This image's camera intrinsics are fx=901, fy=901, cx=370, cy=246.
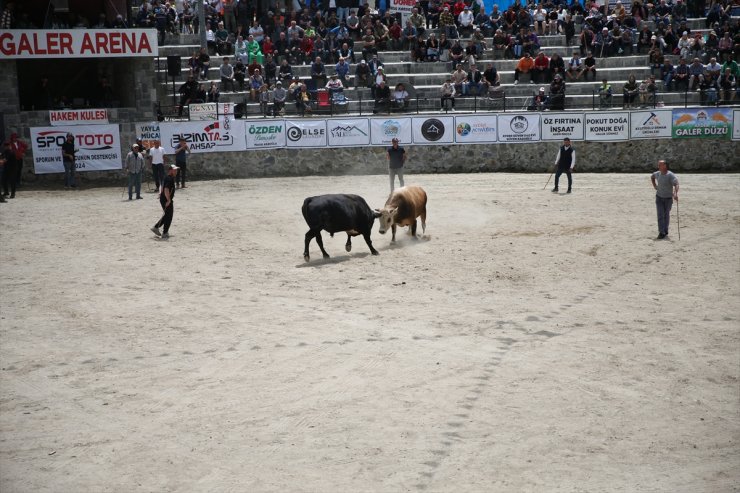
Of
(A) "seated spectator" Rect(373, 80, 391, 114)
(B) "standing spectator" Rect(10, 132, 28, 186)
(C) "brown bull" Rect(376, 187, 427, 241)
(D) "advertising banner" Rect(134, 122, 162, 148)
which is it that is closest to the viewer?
(C) "brown bull" Rect(376, 187, 427, 241)

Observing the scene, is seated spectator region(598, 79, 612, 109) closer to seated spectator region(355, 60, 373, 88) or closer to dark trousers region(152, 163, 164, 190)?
seated spectator region(355, 60, 373, 88)

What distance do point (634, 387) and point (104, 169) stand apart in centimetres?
2258

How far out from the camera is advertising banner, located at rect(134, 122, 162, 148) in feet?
97.3

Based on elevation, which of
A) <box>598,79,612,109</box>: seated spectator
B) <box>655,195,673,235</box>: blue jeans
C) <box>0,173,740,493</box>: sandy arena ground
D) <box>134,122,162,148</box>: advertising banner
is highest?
<box>598,79,612,109</box>: seated spectator

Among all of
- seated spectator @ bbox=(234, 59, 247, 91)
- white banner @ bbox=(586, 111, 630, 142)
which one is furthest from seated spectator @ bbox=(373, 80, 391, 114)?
white banner @ bbox=(586, 111, 630, 142)

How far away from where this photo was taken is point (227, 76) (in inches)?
1292

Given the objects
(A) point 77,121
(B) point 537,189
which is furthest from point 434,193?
(A) point 77,121

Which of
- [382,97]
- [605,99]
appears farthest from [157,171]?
[605,99]

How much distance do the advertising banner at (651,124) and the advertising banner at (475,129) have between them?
480cm

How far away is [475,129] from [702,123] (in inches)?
308

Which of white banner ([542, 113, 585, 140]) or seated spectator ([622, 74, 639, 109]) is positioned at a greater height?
seated spectator ([622, 74, 639, 109])

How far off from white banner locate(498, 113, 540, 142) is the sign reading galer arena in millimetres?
12083

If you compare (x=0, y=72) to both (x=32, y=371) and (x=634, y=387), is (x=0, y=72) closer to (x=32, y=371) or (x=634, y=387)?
(x=32, y=371)

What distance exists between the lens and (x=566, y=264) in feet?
57.3
